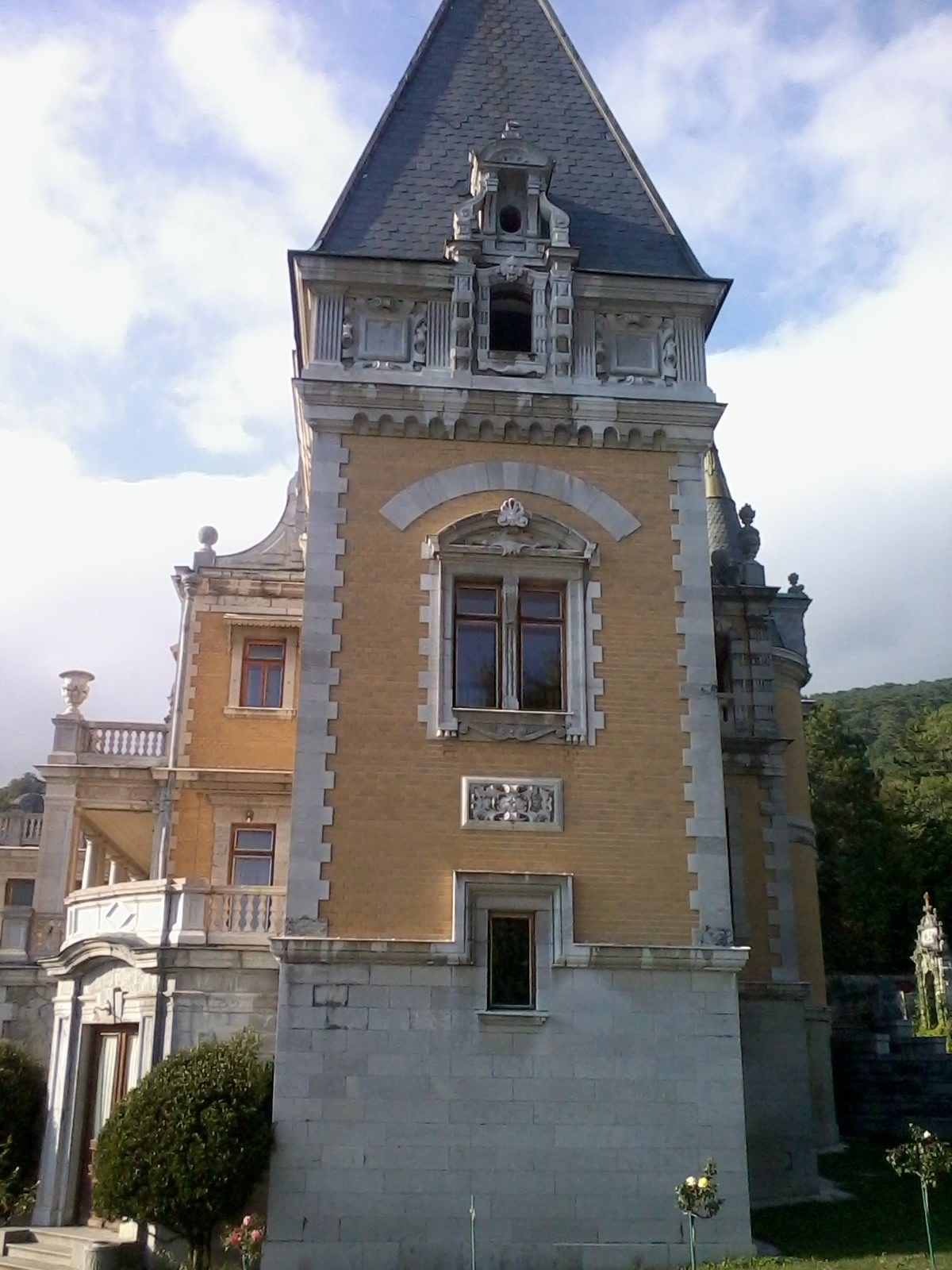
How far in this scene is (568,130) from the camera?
2167 centimetres

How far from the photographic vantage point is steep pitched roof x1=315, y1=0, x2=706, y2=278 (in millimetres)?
19984

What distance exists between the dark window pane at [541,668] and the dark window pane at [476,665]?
1.38 ft

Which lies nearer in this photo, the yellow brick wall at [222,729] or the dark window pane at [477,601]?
the dark window pane at [477,601]

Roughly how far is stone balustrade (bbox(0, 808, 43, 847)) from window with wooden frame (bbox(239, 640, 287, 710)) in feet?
58.4

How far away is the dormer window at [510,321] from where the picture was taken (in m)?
19.6

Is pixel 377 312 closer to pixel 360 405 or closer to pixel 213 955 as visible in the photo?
pixel 360 405

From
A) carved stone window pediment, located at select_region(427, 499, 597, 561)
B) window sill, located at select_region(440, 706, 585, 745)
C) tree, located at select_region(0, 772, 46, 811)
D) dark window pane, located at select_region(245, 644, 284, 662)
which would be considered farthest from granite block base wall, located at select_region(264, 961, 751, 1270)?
tree, located at select_region(0, 772, 46, 811)

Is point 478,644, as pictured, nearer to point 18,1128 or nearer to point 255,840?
point 255,840

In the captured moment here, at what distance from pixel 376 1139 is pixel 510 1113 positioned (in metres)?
1.64

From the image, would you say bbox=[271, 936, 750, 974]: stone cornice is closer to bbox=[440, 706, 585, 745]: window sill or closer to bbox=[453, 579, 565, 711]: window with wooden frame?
bbox=[440, 706, 585, 745]: window sill

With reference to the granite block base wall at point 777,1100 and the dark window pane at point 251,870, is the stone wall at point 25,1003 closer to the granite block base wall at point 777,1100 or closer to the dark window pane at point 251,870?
the dark window pane at point 251,870

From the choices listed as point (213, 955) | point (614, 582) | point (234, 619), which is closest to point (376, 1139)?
point (213, 955)

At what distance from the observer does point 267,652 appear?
79.8 ft

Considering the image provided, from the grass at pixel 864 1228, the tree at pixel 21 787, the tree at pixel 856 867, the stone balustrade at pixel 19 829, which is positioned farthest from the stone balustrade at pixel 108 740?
the tree at pixel 21 787
